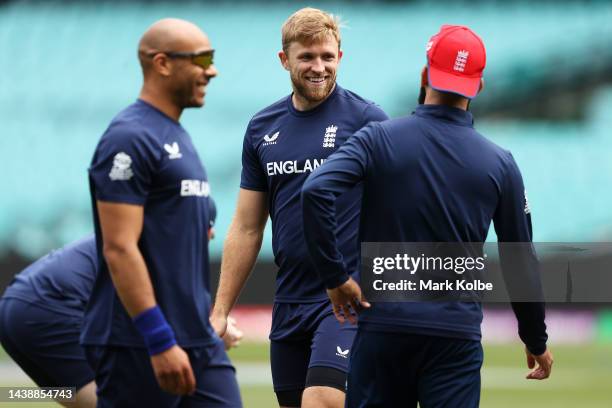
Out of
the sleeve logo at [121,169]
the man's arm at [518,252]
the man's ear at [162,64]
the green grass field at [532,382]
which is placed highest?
the man's ear at [162,64]

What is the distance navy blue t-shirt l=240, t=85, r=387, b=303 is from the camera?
20.4 ft

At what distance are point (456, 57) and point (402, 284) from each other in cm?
95

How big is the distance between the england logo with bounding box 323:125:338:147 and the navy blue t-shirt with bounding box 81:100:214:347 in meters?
1.73

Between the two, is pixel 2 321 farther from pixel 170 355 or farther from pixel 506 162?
pixel 506 162

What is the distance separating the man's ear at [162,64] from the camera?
455 centimetres

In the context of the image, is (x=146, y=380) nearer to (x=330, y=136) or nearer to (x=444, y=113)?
(x=444, y=113)

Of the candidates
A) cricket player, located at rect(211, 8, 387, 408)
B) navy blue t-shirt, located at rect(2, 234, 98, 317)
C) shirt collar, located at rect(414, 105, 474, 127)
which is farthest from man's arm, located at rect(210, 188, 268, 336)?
shirt collar, located at rect(414, 105, 474, 127)

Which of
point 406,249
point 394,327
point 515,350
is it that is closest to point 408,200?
point 406,249

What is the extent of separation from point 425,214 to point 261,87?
18011mm

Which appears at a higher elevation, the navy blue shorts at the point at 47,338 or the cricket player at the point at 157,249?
the cricket player at the point at 157,249

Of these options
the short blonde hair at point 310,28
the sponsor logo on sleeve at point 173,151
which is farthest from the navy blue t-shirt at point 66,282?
the sponsor logo on sleeve at point 173,151

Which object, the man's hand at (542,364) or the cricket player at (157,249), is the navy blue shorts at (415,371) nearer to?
the man's hand at (542,364)

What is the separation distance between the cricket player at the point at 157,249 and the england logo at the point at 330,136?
170cm

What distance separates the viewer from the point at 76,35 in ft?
75.5
